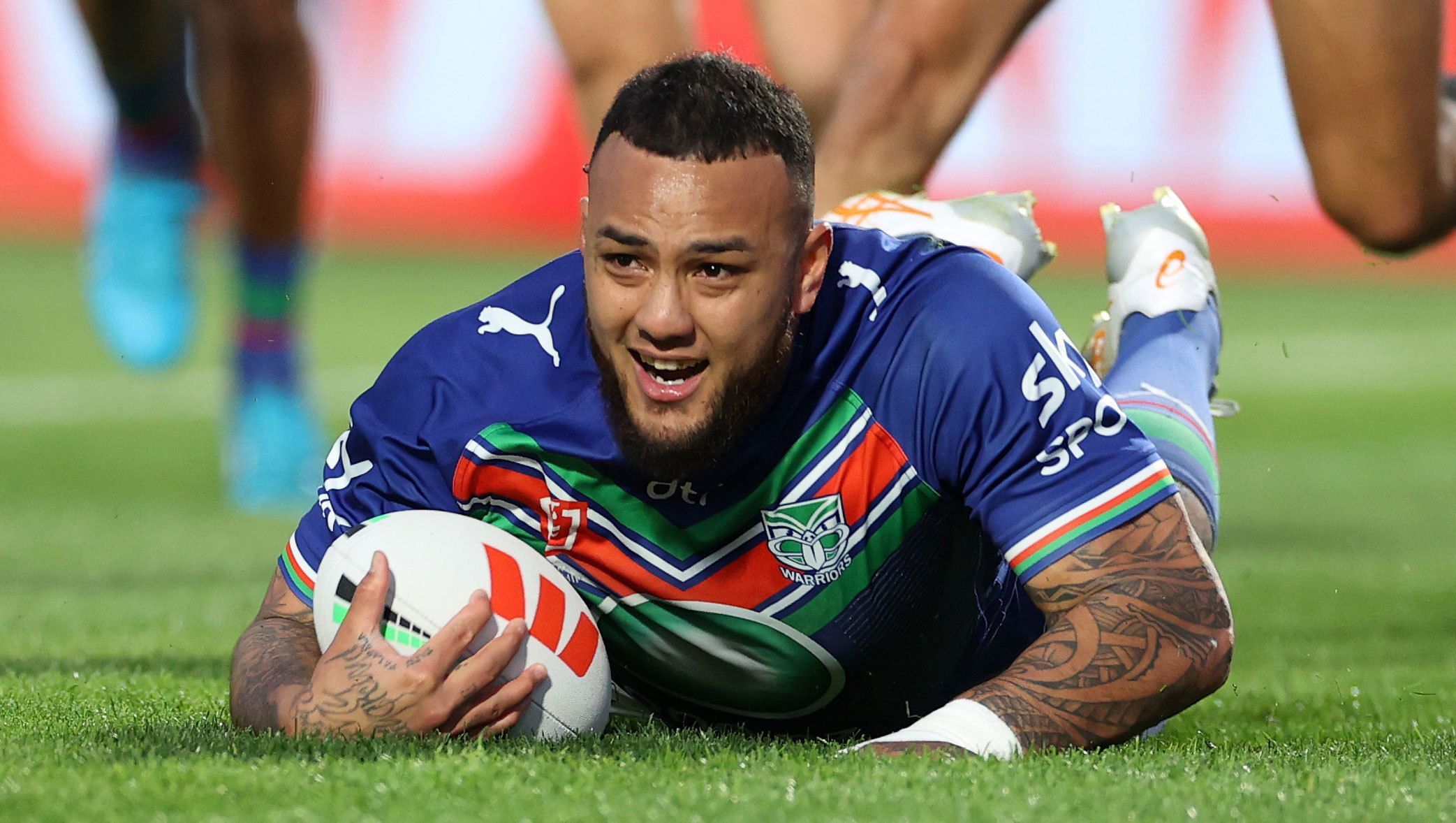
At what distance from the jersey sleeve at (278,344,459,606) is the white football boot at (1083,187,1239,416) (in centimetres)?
196

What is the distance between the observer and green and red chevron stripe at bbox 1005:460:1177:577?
9.70ft

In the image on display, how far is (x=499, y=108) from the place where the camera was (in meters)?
14.9

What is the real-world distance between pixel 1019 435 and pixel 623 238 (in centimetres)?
71

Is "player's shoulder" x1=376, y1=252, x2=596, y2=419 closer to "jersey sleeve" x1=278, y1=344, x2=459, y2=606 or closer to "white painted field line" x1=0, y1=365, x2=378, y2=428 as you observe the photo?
"jersey sleeve" x1=278, y1=344, x2=459, y2=606

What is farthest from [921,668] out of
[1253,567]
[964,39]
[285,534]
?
[285,534]

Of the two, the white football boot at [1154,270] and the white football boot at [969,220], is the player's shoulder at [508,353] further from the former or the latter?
the white football boot at [1154,270]

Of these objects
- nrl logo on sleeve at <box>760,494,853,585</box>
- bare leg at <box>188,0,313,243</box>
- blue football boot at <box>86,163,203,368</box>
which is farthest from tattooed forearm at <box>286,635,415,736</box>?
blue football boot at <box>86,163,203,368</box>

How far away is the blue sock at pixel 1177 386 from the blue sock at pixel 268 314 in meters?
4.25

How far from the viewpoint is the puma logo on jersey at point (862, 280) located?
3.17 m

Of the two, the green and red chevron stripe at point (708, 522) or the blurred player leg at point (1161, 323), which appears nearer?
the green and red chevron stripe at point (708, 522)

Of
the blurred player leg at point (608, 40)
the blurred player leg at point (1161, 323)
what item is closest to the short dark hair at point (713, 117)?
the blurred player leg at point (1161, 323)

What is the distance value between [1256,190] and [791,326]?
13.1 metres

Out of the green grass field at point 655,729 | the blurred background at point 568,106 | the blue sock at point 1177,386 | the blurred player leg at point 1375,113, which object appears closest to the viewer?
the green grass field at point 655,729

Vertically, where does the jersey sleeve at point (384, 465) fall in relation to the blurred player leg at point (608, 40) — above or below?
below
